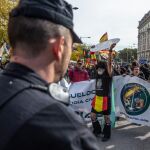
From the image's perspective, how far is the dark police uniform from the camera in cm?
137

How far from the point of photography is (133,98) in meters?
9.72

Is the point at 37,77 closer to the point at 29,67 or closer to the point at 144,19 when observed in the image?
the point at 29,67

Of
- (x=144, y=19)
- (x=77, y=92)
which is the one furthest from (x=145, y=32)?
(x=77, y=92)

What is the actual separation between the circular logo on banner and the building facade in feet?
456

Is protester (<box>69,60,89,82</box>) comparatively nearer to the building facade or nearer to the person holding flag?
the person holding flag

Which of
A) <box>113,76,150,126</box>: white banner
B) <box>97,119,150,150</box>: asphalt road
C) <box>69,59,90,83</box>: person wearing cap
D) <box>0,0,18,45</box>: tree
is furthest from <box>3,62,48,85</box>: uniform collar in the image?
<box>0,0,18,45</box>: tree

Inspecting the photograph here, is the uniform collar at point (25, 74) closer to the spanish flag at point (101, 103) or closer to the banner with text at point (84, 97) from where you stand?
the spanish flag at point (101, 103)

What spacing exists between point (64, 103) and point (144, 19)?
165 m

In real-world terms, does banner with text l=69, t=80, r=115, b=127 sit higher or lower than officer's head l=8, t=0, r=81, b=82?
lower

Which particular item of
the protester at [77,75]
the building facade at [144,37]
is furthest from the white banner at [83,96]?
the building facade at [144,37]

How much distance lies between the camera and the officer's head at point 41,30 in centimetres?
155

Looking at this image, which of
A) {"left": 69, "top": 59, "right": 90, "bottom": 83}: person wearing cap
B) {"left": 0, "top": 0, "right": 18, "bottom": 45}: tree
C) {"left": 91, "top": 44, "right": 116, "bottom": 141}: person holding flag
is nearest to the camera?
{"left": 91, "top": 44, "right": 116, "bottom": 141}: person holding flag

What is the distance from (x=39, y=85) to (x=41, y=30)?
0.67 ft

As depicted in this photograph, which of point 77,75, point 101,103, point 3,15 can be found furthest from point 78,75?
point 3,15
